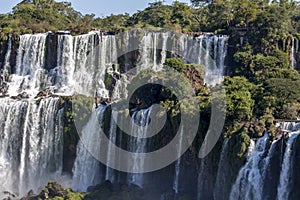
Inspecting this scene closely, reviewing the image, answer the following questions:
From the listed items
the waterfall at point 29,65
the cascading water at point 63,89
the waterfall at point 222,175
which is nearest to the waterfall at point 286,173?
the waterfall at point 222,175

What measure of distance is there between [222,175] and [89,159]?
841 centimetres

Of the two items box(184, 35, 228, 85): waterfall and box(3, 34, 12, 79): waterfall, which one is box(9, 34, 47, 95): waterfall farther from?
box(184, 35, 228, 85): waterfall

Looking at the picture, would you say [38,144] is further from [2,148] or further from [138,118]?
[138,118]

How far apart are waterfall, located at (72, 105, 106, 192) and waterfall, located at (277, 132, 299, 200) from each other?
11181 mm

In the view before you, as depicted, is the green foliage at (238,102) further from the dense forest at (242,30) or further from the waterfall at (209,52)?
the waterfall at (209,52)

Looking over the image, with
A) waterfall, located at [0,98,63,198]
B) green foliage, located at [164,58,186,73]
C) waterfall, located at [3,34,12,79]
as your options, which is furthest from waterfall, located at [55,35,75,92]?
green foliage, located at [164,58,186,73]

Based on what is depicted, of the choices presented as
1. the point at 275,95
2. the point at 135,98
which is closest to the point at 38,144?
the point at 135,98

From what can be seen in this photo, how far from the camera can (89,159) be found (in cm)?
3678

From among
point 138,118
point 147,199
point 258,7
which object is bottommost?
point 147,199

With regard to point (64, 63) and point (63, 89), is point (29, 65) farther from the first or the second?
point (63, 89)

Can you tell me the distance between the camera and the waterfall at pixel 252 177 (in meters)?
28.5

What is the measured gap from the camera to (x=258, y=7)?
4491cm

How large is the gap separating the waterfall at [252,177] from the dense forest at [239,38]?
0.45m

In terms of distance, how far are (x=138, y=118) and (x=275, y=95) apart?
20.3 feet
